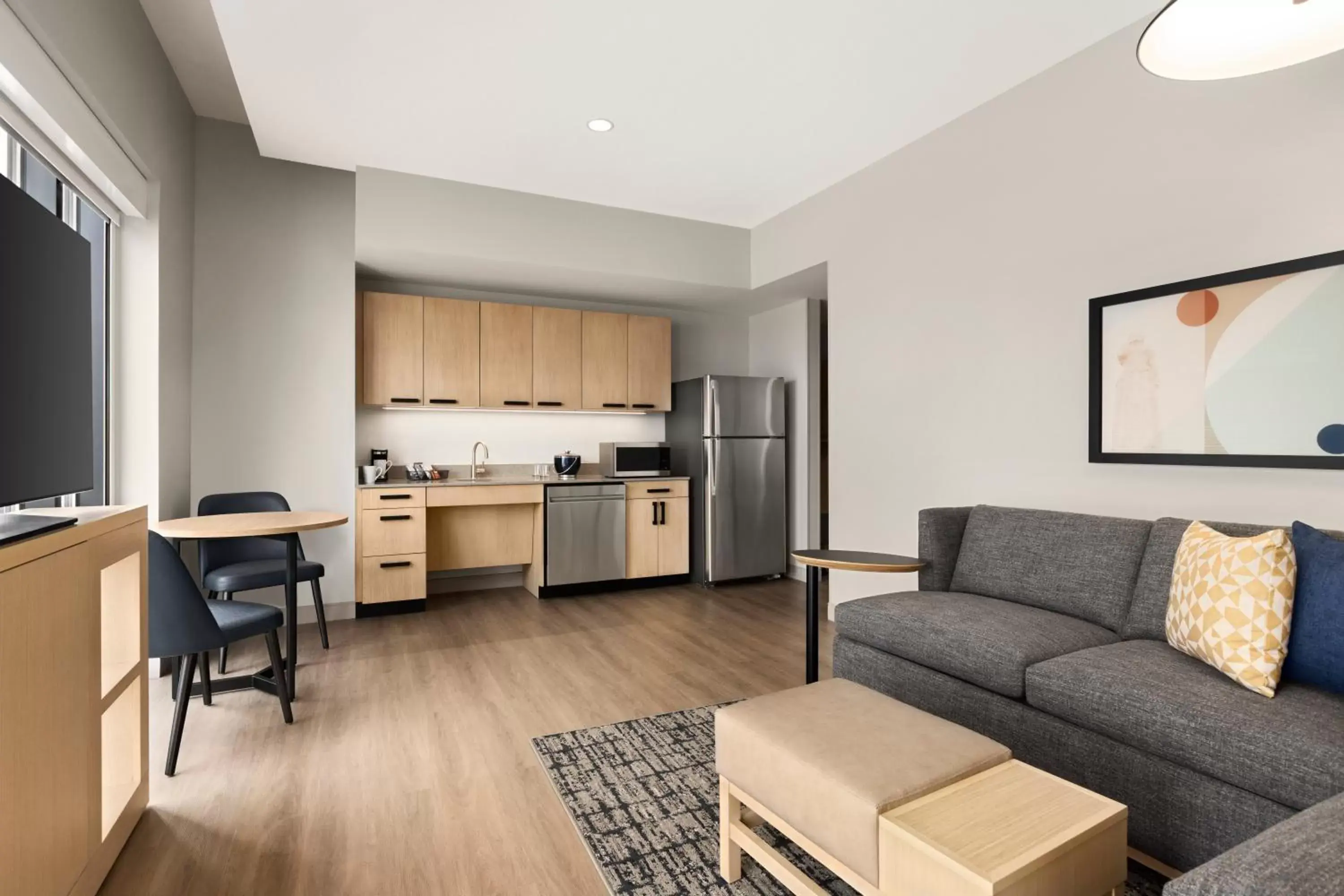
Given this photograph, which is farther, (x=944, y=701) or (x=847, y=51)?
(x=847, y=51)

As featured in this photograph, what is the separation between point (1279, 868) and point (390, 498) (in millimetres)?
4491

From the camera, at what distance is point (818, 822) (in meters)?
1.49

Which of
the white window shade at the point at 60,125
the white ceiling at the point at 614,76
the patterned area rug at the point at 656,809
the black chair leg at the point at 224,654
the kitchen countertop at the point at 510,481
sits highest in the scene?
the white ceiling at the point at 614,76

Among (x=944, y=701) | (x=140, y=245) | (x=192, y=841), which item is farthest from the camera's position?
(x=140, y=245)

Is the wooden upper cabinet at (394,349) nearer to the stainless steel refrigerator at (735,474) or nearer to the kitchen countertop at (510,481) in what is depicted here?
the kitchen countertop at (510,481)

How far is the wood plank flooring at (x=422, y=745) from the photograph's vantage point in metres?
1.85

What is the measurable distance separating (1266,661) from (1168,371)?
1.25 metres

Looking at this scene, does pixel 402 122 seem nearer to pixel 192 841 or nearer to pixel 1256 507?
pixel 192 841

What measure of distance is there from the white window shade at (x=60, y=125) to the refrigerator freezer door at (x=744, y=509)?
12.4 ft

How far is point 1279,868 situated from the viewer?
0.94 m

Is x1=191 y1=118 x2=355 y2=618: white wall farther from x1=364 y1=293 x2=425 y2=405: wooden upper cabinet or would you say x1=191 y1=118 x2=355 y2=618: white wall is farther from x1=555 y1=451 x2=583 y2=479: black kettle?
x1=555 y1=451 x2=583 y2=479: black kettle

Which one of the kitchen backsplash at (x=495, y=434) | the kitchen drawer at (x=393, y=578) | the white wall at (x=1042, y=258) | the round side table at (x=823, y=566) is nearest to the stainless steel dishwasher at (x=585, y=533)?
the kitchen backsplash at (x=495, y=434)

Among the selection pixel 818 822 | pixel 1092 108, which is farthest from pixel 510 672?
pixel 1092 108

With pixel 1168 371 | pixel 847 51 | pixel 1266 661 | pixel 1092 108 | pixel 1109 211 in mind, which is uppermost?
pixel 847 51
